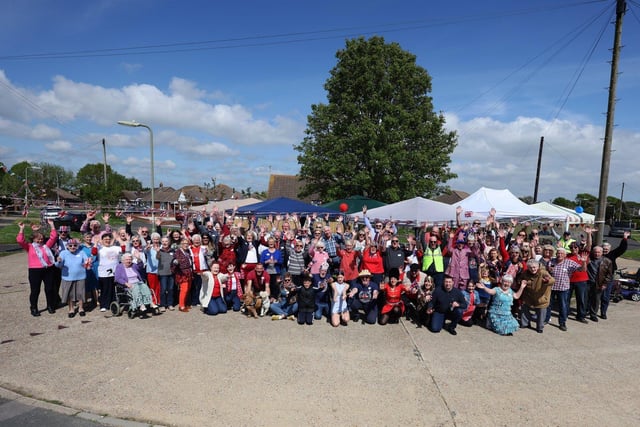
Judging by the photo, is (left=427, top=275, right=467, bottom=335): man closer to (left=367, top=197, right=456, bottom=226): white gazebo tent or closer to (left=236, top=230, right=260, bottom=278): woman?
(left=236, top=230, right=260, bottom=278): woman

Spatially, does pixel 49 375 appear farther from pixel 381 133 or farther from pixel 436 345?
pixel 381 133

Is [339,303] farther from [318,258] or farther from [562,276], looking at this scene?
[562,276]

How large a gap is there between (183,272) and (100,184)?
4056 centimetres

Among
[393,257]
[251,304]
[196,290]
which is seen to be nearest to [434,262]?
[393,257]

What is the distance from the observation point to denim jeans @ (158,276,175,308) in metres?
7.27

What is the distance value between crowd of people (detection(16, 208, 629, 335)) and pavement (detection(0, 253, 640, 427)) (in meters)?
0.37

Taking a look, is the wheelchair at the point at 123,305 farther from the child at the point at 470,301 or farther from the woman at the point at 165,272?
the child at the point at 470,301

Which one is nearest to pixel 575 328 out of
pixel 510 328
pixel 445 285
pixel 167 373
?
pixel 510 328

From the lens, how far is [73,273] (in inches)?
264

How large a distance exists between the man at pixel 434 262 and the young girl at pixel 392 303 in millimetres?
883

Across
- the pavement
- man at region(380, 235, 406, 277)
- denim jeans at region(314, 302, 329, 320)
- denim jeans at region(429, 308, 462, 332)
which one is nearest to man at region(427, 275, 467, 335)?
denim jeans at region(429, 308, 462, 332)

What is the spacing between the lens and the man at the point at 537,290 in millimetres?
6530

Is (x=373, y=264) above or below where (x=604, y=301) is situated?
above

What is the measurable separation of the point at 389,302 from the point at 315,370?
2.50 m
